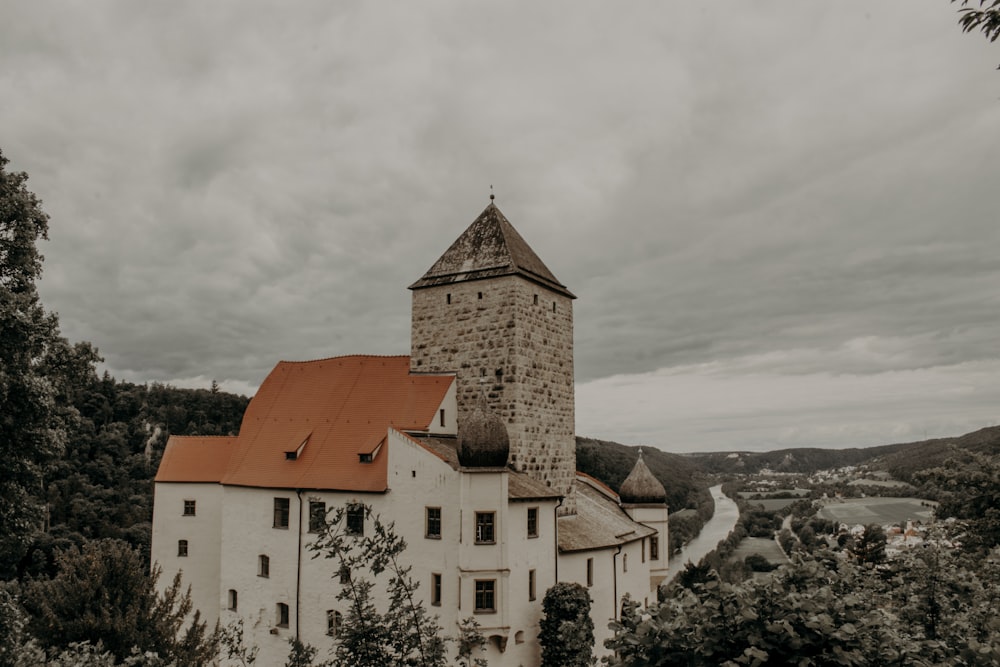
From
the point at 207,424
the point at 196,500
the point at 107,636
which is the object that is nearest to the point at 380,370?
the point at 196,500

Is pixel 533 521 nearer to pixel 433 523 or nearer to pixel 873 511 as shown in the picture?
pixel 433 523

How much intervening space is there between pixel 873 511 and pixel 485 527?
114095 millimetres

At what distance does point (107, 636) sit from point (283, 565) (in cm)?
671

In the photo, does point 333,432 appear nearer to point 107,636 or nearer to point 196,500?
point 196,500

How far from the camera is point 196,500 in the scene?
1080 inches

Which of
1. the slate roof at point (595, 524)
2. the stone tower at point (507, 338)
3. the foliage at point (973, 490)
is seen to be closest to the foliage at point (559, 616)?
the slate roof at point (595, 524)

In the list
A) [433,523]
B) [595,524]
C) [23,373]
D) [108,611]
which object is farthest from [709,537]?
[23,373]

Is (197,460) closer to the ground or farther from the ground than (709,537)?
farther from the ground

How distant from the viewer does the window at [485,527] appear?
63.9ft

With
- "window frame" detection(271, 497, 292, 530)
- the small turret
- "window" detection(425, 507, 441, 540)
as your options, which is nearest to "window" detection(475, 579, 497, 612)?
"window" detection(425, 507, 441, 540)

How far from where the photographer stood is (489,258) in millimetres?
24938

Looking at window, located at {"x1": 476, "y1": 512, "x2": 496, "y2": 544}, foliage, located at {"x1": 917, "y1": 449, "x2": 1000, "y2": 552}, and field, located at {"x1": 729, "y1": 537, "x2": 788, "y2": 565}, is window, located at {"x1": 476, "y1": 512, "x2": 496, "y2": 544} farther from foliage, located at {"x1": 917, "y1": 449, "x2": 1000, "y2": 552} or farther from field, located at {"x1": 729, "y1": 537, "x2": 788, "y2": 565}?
field, located at {"x1": 729, "y1": 537, "x2": 788, "y2": 565}

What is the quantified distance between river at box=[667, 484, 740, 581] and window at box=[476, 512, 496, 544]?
39255mm

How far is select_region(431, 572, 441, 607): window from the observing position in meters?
19.7
